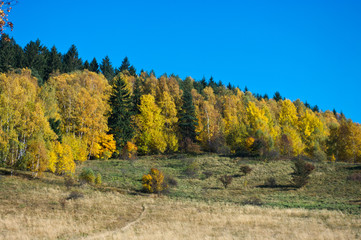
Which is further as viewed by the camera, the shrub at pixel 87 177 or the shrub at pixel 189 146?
the shrub at pixel 189 146

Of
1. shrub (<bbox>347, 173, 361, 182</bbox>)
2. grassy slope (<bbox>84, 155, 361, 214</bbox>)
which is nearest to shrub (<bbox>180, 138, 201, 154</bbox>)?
grassy slope (<bbox>84, 155, 361, 214</bbox>)

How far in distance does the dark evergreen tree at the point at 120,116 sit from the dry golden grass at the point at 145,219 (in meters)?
26.8

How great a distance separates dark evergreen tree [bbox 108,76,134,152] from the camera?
51.6 meters

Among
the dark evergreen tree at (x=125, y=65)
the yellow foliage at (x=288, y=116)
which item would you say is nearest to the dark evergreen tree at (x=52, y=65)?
the dark evergreen tree at (x=125, y=65)

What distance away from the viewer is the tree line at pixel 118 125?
98.9 feet

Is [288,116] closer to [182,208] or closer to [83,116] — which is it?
[83,116]

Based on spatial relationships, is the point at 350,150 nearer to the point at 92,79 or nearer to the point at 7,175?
the point at 92,79

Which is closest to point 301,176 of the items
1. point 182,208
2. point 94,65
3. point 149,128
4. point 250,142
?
point 250,142

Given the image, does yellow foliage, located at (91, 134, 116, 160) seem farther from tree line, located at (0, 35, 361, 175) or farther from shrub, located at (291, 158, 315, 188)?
shrub, located at (291, 158, 315, 188)

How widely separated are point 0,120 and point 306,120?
5861 cm

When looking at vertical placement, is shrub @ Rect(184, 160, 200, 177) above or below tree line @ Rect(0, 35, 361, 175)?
below

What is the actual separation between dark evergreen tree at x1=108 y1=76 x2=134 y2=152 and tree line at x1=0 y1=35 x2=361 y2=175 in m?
0.18

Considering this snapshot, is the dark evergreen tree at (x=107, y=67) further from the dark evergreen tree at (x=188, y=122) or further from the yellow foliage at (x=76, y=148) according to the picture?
the yellow foliage at (x=76, y=148)

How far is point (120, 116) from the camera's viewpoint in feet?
173
